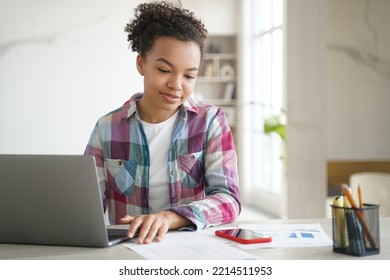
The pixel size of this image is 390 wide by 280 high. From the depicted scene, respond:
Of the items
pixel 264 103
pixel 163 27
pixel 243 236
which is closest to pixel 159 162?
pixel 163 27

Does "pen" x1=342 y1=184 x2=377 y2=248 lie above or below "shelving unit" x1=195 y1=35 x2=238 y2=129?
below

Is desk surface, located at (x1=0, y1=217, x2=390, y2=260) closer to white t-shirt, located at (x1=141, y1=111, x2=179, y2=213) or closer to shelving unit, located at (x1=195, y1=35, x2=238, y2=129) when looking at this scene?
white t-shirt, located at (x1=141, y1=111, x2=179, y2=213)

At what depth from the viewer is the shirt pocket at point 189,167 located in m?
1.73

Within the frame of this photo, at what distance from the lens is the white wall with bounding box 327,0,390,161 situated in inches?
182

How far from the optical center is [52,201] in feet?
3.94

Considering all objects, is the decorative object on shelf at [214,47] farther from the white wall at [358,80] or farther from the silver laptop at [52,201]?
the silver laptop at [52,201]

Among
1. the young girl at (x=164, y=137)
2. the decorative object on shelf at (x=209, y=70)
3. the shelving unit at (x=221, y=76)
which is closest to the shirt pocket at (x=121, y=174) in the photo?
the young girl at (x=164, y=137)

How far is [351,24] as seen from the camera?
15.4ft

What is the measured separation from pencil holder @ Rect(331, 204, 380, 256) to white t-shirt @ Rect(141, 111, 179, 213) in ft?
2.21

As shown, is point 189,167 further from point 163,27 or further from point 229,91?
point 229,91

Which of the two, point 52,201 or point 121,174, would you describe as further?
point 121,174

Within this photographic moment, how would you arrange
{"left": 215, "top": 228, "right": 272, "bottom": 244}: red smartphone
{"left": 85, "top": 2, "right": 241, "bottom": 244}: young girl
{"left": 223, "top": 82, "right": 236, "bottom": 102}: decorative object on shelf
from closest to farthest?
1. {"left": 215, "top": 228, "right": 272, "bottom": 244}: red smartphone
2. {"left": 85, "top": 2, "right": 241, "bottom": 244}: young girl
3. {"left": 223, "top": 82, "right": 236, "bottom": 102}: decorative object on shelf

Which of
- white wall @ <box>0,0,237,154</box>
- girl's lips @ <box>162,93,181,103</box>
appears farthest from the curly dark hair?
white wall @ <box>0,0,237,154</box>

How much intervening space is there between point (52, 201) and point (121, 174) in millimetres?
576
